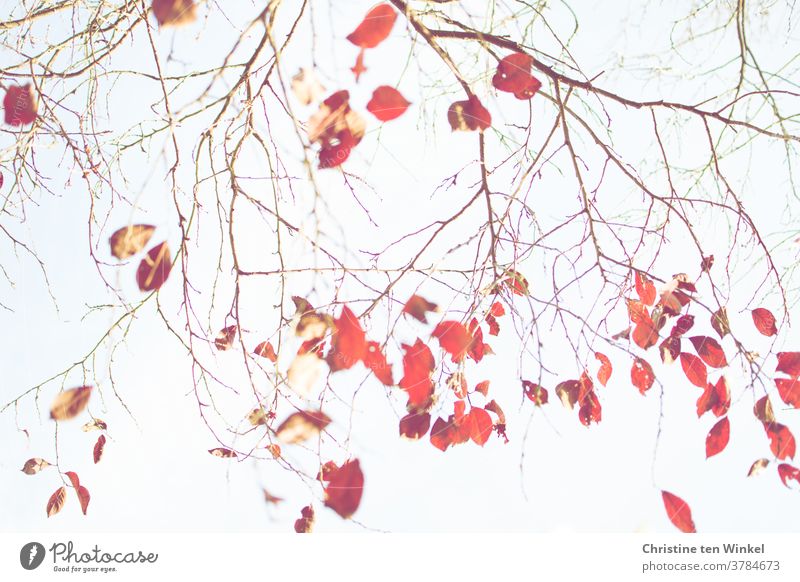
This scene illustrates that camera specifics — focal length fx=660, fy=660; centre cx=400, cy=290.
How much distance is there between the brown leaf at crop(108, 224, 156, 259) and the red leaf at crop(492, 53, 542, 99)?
545 mm

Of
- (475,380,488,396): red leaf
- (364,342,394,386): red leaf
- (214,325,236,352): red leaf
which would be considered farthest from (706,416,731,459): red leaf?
(214,325,236,352): red leaf

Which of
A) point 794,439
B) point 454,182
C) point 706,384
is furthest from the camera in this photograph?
point 454,182

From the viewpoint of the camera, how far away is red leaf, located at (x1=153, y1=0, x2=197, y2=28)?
72 centimetres

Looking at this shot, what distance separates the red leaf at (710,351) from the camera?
3.30 feet

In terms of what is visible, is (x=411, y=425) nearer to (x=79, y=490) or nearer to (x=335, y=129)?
(x=335, y=129)

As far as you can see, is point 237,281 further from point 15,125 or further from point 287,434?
point 15,125

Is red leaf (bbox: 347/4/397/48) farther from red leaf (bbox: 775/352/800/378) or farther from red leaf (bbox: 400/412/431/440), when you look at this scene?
red leaf (bbox: 775/352/800/378)

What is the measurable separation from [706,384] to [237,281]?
73 centimetres

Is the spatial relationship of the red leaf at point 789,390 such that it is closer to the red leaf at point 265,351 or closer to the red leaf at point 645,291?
the red leaf at point 645,291

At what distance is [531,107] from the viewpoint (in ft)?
3.84

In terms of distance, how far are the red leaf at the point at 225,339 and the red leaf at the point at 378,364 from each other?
0.34m

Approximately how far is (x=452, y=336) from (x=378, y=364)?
12 centimetres

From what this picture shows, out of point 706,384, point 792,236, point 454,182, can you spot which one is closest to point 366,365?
point 454,182

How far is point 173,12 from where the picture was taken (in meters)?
0.72
